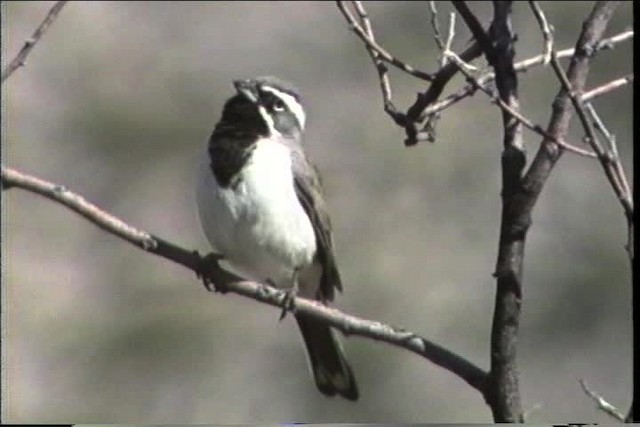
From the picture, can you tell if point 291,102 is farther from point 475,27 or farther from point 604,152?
point 604,152

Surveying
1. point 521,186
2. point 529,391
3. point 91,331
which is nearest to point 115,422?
point 91,331

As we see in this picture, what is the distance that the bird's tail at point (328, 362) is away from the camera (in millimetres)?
2012

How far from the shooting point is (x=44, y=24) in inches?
44.7

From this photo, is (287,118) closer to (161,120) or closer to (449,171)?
(449,171)

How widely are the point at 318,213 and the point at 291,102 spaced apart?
0.18 m

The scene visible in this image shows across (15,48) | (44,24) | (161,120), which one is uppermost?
(44,24)

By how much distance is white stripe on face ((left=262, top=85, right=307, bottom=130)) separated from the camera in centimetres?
179

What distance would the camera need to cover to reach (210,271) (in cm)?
183

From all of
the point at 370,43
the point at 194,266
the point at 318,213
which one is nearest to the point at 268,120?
the point at 318,213

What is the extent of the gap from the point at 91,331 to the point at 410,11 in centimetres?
117

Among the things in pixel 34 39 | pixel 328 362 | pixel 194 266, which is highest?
pixel 34 39

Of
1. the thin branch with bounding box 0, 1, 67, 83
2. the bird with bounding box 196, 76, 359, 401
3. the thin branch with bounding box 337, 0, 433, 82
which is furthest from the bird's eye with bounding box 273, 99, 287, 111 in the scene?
the thin branch with bounding box 0, 1, 67, 83

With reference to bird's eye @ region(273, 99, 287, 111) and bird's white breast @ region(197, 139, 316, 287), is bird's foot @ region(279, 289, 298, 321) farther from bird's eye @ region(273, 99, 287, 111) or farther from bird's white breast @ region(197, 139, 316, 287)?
bird's eye @ region(273, 99, 287, 111)

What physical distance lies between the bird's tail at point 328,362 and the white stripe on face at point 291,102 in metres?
0.29
